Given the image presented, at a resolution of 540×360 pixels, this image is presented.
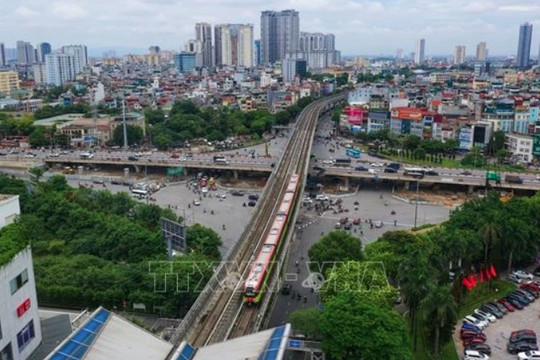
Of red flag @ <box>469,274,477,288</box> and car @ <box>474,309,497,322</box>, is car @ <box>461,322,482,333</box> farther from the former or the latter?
red flag @ <box>469,274,477,288</box>

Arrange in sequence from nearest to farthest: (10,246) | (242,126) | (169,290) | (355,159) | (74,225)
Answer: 1. (10,246)
2. (169,290)
3. (74,225)
4. (355,159)
5. (242,126)

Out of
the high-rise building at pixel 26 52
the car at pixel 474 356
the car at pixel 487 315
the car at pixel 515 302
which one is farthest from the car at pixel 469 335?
the high-rise building at pixel 26 52

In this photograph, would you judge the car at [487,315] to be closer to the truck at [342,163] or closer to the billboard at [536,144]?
the truck at [342,163]

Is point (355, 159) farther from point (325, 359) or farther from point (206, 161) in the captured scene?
point (325, 359)

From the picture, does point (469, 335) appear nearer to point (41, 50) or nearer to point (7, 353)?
point (7, 353)

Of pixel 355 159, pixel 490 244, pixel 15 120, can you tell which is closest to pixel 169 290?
pixel 490 244

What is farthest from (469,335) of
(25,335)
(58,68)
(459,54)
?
(459,54)
